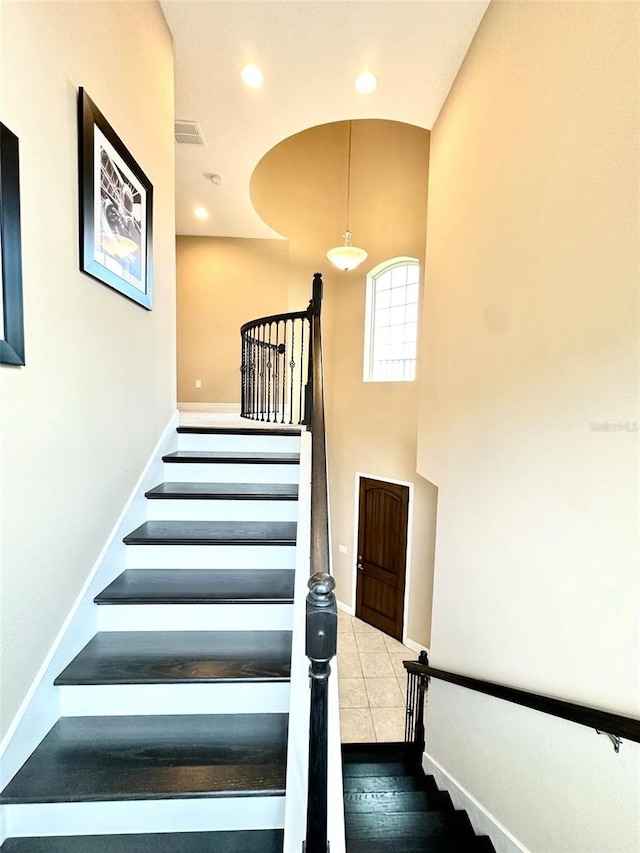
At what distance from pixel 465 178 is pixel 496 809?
3.89 meters

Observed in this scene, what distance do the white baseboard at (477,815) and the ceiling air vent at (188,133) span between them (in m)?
5.33

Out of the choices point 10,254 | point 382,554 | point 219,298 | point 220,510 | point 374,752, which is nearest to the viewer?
point 10,254

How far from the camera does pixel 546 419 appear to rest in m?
1.76

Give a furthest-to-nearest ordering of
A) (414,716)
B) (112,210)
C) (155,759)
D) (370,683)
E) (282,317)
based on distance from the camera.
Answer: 1. (370,683)
2. (414,716)
3. (282,317)
4. (112,210)
5. (155,759)

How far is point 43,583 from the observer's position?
1.31 metres

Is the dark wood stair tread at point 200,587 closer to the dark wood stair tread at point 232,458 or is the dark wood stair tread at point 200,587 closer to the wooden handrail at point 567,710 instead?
the dark wood stair tread at point 232,458

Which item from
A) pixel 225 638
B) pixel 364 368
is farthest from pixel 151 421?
pixel 364 368

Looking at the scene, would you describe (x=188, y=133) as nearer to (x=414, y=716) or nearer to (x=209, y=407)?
(x=209, y=407)

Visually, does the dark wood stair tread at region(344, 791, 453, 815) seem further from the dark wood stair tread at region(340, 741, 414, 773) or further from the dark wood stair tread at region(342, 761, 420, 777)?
the dark wood stair tread at region(340, 741, 414, 773)

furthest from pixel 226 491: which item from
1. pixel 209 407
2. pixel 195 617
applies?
pixel 209 407

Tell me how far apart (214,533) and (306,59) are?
10.6 ft

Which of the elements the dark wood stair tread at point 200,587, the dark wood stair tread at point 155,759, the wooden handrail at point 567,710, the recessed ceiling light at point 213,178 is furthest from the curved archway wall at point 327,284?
the dark wood stair tread at point 155,759

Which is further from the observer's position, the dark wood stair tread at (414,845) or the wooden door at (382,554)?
the wooden door at (382,554)

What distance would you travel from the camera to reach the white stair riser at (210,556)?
192cm
